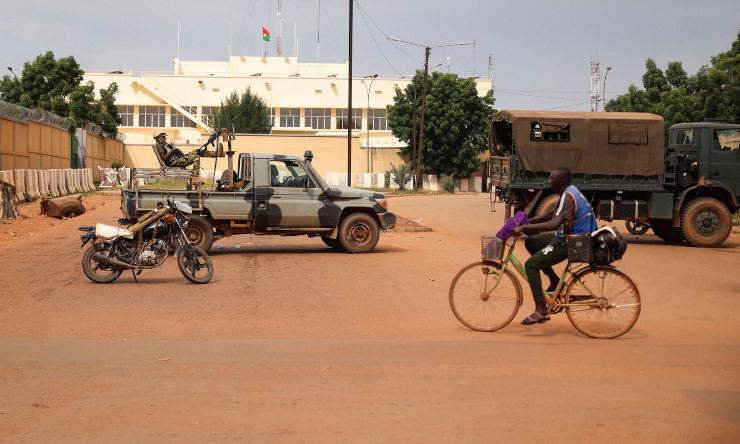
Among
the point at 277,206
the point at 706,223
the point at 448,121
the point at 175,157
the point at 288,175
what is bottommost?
the point at 706,223

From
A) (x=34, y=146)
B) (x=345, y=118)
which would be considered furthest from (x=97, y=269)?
(x=345, y=118)

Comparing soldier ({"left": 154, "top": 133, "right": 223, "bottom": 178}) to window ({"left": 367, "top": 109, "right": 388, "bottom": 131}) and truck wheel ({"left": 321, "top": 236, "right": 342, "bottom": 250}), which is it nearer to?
truck wheel ({"left": 321, "top": 236, "right": 342, "bottom": 250})

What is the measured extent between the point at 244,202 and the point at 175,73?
86.8 m

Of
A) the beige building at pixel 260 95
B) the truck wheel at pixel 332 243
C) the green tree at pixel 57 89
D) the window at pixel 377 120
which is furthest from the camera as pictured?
the window at pixel 377 120

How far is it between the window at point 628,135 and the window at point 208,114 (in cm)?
7201

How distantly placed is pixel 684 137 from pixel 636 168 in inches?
62.3

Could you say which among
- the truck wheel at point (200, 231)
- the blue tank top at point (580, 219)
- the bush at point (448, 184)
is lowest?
the bush at point (448, 184)

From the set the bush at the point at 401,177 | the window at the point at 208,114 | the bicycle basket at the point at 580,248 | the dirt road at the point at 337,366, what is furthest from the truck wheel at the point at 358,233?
the window at the point at 208,114

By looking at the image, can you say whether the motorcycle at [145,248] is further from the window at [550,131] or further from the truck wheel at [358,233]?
the window at [550,131]

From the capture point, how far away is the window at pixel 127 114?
91.9m

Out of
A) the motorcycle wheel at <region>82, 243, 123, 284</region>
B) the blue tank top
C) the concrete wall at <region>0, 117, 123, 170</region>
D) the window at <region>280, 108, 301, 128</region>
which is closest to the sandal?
the blue tank top

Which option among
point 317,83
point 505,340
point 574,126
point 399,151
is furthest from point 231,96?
point 505,340

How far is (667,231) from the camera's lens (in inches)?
862

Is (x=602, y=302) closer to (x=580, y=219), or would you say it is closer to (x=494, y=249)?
(x=580, y=219)
